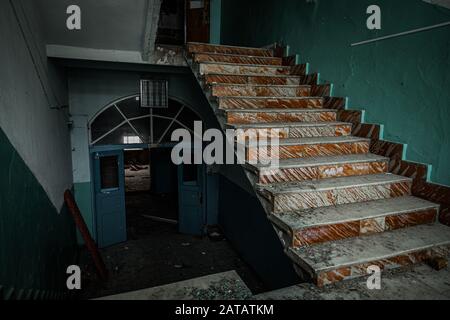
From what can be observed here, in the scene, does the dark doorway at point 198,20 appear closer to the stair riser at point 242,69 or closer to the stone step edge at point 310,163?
the stair riser at point 242,69

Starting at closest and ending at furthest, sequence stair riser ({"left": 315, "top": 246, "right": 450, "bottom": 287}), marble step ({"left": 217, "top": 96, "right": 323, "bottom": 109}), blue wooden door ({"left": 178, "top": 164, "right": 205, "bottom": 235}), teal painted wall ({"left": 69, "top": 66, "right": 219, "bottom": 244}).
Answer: stair riser ({"left": 315, "top": 246, "right": 450, "bottom": 287}) < marble step ({"left": 217, "top": 96, "right": 323, "bottom": 109}) < teal painted wall ({"left": 69, "top": 66, "right": 219, "bottom": 244}) < blue wooden door ({"left": 178, "top": 164, "right": 205, "bottom": 235})

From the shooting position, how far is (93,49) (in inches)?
155

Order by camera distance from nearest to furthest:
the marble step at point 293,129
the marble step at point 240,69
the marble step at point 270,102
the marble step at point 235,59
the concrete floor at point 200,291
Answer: the concrete floor at point 200,291 → the marble step at point 293,129 → the marble step at point 270,102 → the marble step at point 240,69 → the marble step at point 235,59

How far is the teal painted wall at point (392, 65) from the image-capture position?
8.02ft

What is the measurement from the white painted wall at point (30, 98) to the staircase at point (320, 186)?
1837 mm

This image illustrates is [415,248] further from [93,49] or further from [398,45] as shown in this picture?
[93,49]

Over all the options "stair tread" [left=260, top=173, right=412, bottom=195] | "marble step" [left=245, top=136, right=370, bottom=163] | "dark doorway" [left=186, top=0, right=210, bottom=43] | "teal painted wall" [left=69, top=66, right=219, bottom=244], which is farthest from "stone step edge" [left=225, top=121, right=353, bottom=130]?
"dark doorway" [left=186, top=0, right=210, bottom=43]

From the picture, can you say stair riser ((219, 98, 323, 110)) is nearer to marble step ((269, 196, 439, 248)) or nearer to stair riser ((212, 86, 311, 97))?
stair riser ((212, 86, 311, 97))

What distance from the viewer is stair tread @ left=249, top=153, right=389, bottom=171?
2596mm

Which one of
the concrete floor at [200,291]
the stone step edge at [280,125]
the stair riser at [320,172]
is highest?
the stone step edge at [280,125]

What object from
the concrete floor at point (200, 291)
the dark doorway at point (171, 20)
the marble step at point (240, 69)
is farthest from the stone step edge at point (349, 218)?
the dark doorway at point (171, 20)

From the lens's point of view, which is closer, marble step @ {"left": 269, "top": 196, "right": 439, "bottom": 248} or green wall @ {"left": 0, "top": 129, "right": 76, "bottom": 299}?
green wall @ {"left": 0, "top": 129, "right": 76, "bottom": 299}

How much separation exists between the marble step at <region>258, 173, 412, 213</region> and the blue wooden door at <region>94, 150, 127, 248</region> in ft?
14.1
